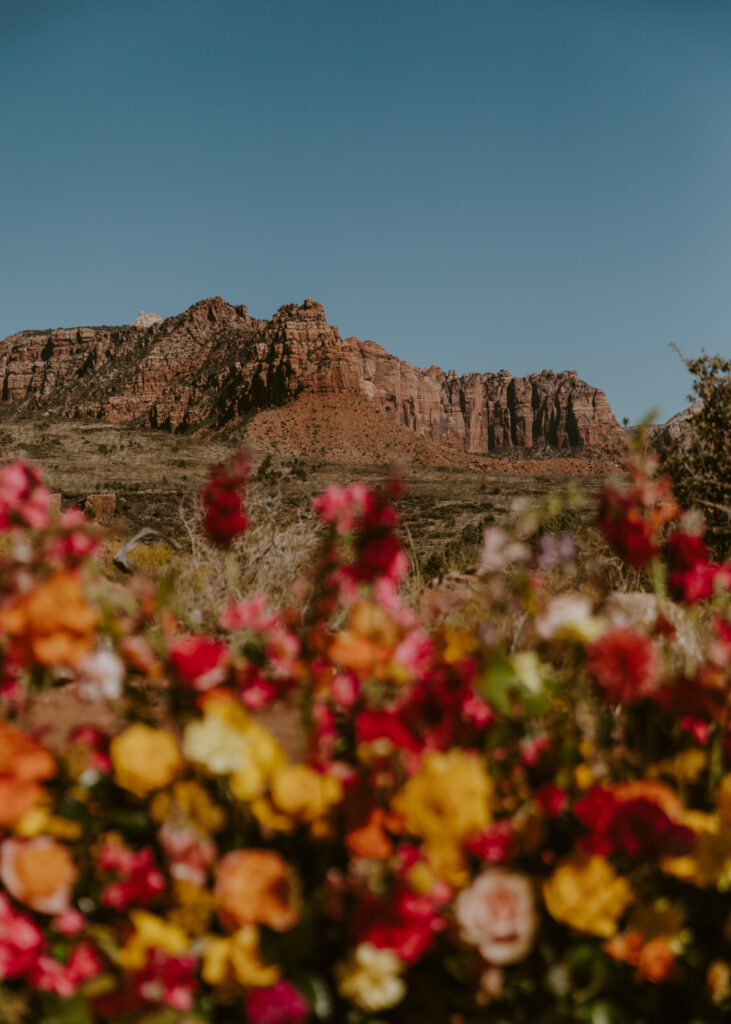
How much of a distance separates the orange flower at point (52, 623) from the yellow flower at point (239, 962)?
1.87 ft

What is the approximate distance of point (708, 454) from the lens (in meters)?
7.00

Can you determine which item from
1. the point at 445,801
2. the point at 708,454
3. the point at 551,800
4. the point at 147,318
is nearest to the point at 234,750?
the point at 445,801

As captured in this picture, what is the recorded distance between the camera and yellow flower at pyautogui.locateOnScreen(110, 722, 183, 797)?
1.10 m

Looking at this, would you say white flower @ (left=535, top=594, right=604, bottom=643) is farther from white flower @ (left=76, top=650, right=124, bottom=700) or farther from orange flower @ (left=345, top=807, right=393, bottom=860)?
white flower @ (left=76, top=650, right=124, bottom=700)

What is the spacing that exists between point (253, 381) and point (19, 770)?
73.9 meters

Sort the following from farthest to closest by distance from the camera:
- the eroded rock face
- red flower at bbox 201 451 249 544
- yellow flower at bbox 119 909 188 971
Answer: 1. the eroded rock face
2. red flower at bbox 201 451 249 544
3. yellow flower at bbox 119 909 188 971

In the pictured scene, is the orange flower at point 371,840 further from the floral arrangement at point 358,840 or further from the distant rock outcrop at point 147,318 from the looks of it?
the distant rock outcrop at point 147,318

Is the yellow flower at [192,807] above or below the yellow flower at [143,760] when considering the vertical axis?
below

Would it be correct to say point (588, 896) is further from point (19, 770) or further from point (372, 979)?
point (19, 770)

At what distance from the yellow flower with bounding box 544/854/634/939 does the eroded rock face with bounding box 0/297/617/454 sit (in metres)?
56.8

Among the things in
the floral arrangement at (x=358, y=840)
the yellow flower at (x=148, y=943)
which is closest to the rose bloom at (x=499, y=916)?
the floral arrangement at (x=358, y=840)

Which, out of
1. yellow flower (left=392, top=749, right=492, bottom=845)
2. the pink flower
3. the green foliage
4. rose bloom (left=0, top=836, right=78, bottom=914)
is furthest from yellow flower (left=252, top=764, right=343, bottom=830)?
the green foliage

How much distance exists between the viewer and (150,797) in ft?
4.16

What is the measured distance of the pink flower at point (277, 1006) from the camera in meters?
1.02
